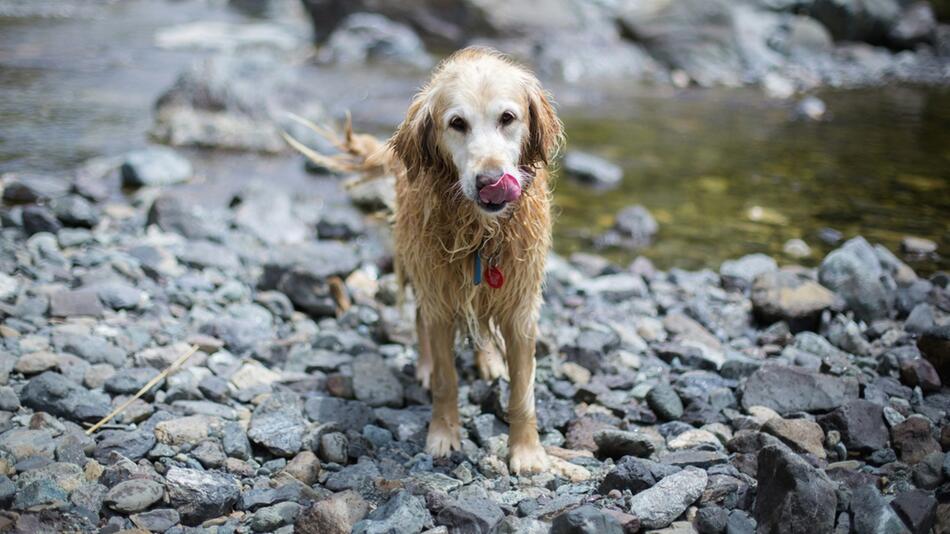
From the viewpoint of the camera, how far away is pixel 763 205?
866 centimetres

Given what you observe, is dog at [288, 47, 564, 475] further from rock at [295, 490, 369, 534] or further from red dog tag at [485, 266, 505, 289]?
rock at [295, 490, 369, 534]

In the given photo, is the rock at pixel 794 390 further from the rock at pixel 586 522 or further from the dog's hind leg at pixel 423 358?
the dog's hind leg at pixel 423 358

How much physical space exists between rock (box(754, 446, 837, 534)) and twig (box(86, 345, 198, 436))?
9.63 ft

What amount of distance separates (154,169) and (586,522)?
7.01m

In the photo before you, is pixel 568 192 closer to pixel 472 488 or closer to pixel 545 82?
pixel 472 488

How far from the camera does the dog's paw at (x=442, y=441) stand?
4.03 metres

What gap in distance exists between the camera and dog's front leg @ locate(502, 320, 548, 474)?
3910mm

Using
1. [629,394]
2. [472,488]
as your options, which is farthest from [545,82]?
[472,488]

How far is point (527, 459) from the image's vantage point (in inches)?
154

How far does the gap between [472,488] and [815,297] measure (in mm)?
3016

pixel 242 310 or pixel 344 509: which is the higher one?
pixel 344 509

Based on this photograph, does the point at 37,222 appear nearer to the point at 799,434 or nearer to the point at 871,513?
the point at 799,434

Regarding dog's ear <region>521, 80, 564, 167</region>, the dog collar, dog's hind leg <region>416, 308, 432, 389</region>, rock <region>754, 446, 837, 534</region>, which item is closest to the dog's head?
dog's ear <region>521, 80, 564, 167</region>

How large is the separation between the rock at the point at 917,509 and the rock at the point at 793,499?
0.75 feet
